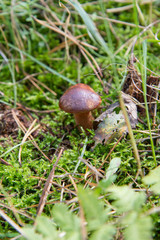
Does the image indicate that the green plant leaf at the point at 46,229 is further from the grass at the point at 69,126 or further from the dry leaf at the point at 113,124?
the dry leaf at the point at 113,124

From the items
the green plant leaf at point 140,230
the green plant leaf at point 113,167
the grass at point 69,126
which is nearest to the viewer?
the green plant leaf at point 140,230

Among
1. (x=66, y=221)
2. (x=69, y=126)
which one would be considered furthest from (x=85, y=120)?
(x=66, y=221)

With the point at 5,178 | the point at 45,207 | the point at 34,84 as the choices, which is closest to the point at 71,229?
the point at 45,207

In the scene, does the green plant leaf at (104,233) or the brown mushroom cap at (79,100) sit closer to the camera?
the green plant leaf at (104,233)

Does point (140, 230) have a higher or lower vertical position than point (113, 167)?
higher

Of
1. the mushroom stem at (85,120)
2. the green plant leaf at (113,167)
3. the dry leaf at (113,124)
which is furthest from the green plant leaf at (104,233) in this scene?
the mushroom stem at (85,120)

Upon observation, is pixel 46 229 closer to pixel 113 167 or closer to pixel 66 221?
pixel 66 221

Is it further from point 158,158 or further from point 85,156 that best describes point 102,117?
point 158,158
